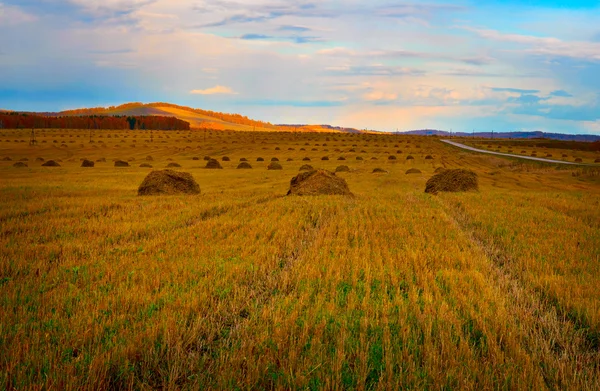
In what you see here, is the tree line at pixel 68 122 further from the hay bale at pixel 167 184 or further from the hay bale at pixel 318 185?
the hay bale at pixel 318 185

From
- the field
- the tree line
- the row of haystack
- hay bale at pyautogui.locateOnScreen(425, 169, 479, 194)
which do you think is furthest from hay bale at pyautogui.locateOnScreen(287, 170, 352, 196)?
the tree line

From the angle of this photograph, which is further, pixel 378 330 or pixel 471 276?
pixel 471 276

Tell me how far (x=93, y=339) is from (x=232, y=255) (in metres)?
4.03

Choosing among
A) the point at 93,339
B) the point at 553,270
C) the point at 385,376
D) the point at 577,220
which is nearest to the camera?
the point at 385,376

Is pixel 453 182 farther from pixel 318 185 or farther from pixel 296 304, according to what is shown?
pixel 296 304

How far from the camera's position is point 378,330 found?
504 cm

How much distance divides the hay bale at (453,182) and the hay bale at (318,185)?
624cm

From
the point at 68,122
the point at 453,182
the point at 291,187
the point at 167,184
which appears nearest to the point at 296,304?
the point at 291,187

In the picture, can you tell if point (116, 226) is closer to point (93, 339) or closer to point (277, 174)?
point (93, 339)

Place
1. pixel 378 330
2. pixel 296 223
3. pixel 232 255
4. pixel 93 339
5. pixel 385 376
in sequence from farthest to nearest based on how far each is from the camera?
pixel 296 223 → pixel 232 255 → pixel 378 330 → pixel 93 339 → pixel 385 376

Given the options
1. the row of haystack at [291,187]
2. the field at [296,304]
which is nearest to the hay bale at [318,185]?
the row of haystack at [291,187]

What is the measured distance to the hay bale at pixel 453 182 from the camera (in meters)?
23.6

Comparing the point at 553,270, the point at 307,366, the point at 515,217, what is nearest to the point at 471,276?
the point at 553,270

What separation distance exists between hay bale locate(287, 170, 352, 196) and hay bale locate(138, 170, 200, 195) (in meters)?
5.36
